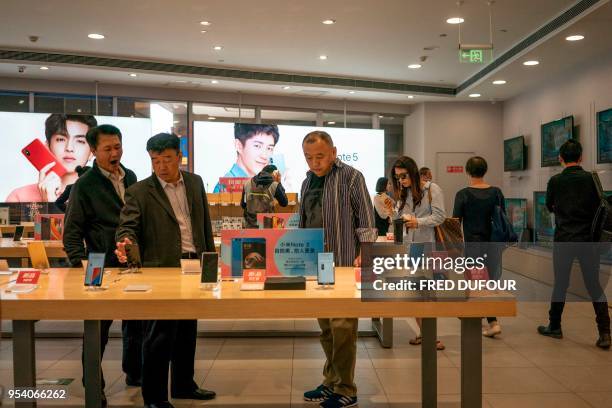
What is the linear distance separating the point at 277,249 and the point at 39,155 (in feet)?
27.2

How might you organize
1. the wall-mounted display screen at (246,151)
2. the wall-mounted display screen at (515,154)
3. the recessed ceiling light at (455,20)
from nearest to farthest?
the recessed ceiling light at (455,20) < the wall-mounted display screen at (515,154) < the wall-mounted display screen at (246,151)

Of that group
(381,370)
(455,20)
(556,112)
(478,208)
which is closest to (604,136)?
(556,112)

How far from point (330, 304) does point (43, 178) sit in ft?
28.6

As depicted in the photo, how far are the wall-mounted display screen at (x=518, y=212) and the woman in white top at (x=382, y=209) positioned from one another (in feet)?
13.5

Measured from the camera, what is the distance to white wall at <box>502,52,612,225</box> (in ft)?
24.3

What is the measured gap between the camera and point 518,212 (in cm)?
991

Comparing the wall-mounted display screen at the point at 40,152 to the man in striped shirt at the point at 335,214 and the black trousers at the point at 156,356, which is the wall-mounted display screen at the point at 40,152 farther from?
the black trousers at the point at 156,356

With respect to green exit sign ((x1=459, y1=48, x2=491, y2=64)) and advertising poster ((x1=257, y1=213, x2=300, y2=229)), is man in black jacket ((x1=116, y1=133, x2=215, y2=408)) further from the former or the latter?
green exit sign ((x1=459, y1=48, x2=491, y2=64))

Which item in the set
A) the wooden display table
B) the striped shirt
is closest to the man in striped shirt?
the striped shirt

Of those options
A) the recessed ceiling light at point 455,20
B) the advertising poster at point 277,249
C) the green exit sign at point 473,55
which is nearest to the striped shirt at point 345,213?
the advertising poster at point 277,249

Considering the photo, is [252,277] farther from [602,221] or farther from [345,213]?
[602,221]

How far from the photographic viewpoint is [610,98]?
7141 millimetres

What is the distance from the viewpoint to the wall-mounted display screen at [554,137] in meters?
8.09

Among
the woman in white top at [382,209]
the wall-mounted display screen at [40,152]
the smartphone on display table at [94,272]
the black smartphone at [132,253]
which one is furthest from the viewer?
the wall-mounted display screen at [40,152]
